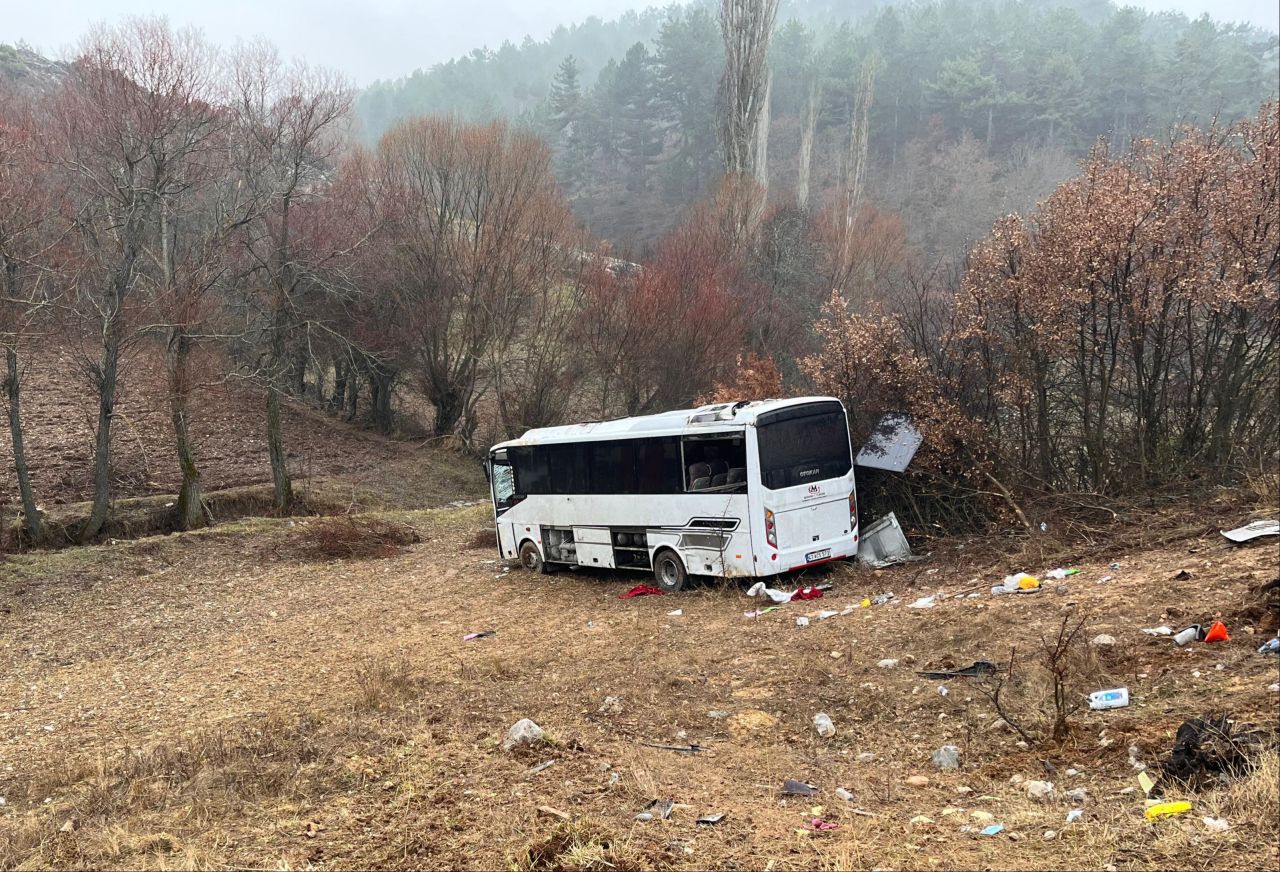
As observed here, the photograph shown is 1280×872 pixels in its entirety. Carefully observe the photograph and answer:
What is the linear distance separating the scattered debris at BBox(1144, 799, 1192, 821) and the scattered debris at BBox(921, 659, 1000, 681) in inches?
105

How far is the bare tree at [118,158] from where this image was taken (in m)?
19.2

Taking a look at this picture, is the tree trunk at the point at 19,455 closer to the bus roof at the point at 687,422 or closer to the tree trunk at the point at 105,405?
the tree trunk at the point at 105,405

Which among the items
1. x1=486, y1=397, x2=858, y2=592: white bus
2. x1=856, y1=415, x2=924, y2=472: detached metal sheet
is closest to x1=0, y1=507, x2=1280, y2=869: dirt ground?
x1=486, y1=397, x2=858, y2=592: white bus

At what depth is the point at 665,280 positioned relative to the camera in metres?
33.2

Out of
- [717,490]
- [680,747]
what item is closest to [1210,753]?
[680,747]

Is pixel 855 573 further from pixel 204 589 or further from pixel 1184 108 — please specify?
pixel 1184 108

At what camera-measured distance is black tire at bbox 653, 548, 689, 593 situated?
13898mm

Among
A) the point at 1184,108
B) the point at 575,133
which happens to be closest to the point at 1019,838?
the point at 1184,108

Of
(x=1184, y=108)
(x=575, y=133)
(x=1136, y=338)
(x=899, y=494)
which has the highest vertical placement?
(x=575, y=133)

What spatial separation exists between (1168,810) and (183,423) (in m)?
22.4

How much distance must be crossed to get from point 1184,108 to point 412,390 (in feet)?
168

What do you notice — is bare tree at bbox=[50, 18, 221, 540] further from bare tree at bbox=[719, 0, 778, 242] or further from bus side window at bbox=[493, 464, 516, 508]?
bare tree at bbox=[719, 0, 778, 242]

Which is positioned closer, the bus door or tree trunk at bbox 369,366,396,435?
the bus door

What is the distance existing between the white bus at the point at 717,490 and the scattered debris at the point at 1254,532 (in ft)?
16.4
